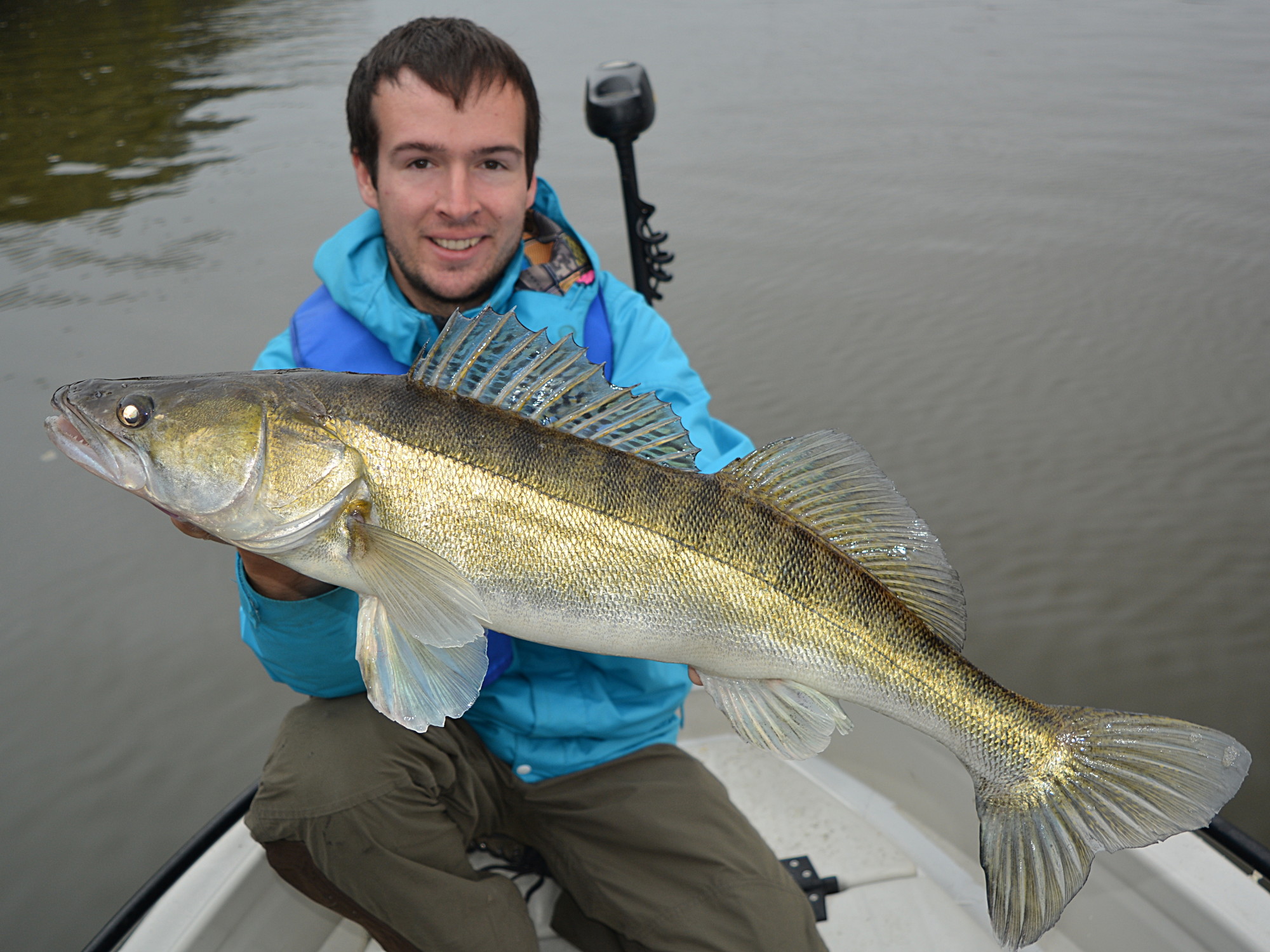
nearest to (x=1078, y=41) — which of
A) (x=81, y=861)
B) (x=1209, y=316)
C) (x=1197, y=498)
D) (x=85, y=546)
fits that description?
(x=1209, y=316)

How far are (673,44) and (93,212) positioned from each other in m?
8.79

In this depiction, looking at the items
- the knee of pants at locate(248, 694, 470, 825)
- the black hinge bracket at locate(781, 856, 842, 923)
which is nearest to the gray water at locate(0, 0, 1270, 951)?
the black hinge bracket at locate(781, 856, 842, 923)

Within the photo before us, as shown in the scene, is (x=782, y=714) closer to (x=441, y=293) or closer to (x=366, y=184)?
(x=441, y=293)

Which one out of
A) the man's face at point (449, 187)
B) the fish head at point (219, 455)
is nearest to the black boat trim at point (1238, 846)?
the fish head at point (219, 455)

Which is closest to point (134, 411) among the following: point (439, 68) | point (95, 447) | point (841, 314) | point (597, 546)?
point (95, 447)

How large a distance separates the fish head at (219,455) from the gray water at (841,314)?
2.62 meters

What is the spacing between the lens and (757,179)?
9.20 meters

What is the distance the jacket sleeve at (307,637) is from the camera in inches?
82.2

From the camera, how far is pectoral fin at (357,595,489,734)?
178cm

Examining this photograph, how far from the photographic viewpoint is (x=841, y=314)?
6.95 metres

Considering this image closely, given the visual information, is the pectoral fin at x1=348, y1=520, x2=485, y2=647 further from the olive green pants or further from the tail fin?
the tail fin

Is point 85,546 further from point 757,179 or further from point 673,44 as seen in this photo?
point 673,44

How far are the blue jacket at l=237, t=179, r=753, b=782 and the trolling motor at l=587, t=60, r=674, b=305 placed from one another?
2.15ft

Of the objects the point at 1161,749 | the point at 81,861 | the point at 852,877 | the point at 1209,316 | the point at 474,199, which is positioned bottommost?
the point at 81,861
